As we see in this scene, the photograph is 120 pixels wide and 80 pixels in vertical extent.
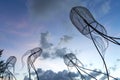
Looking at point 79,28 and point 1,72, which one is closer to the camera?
point 79,28

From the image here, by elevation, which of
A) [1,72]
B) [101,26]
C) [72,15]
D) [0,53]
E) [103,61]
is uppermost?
[0,53]

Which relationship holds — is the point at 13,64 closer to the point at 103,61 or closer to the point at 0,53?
the point at 0,53

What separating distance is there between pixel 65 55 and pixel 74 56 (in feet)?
7.78

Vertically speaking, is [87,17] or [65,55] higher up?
[65,55]

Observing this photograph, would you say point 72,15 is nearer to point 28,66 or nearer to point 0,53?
point 28,66

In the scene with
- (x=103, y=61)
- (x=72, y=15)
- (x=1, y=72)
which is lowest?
(x=103, y=61)

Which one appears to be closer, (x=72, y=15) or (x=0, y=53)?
(x=72, y=15)

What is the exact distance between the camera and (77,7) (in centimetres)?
2938

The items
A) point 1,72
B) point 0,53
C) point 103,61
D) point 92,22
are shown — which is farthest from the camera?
point 0,53

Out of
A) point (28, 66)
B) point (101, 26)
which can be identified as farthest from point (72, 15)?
point (28, 66)

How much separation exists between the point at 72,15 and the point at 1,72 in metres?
48.4

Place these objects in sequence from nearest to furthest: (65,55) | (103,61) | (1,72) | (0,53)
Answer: (103,61)
(65,55)
(1,72)
(0,53)

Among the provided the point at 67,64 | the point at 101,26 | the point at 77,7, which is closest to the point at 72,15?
the point at 77,7

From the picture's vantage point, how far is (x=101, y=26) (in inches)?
1153
